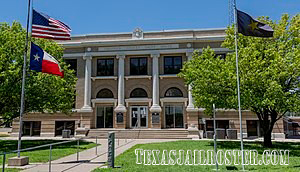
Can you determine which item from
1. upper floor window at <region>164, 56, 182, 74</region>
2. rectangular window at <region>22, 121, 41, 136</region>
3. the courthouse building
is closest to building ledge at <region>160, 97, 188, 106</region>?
the courthouse building

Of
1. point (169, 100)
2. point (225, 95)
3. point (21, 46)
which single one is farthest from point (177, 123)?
point (21, 46)

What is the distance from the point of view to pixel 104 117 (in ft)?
94.3

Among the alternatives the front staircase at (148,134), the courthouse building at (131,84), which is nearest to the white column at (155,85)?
the courthouse building at (131,84)

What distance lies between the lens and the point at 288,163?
10.1 metres

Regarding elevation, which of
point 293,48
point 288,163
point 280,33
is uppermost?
point 280,33

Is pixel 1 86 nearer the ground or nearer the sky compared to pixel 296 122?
nearer the sky

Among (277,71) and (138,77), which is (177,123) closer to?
(138,77)

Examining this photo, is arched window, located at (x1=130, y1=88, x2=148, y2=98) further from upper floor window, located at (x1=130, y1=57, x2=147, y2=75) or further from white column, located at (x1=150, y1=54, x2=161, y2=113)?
upper floor window, located at (x1=130, y1=57, x2=147, y2=75)

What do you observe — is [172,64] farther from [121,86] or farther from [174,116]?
[121,86]

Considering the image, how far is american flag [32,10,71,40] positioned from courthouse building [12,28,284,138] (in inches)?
637

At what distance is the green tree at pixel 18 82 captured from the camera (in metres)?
15.1

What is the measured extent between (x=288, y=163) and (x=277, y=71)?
5.38 m

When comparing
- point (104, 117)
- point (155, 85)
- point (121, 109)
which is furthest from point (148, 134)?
point (104, 117)

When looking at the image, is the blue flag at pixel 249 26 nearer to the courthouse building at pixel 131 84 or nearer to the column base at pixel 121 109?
the courthouse building at pixel 131 84
